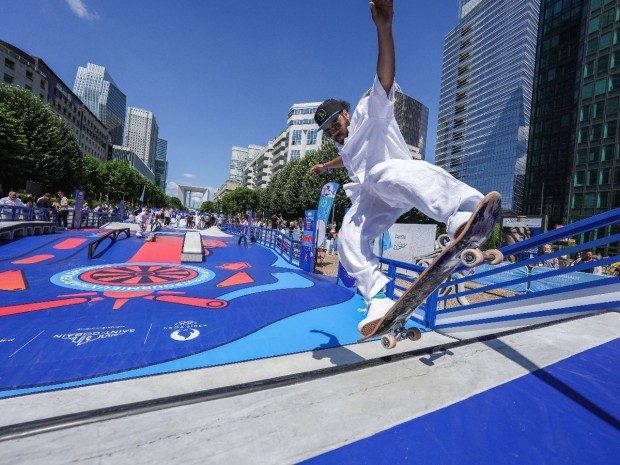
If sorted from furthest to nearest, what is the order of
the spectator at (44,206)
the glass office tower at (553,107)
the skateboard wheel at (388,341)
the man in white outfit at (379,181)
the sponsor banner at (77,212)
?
the glass office tower at (553,107) < the sponsor banner at (77,212) < the spectator at (44,206) < the skateboard wheel at (388,341) < the man in white outfit at (379,181)

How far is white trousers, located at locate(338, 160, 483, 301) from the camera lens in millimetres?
2057

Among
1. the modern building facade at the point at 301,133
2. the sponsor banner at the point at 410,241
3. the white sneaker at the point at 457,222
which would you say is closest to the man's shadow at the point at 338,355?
the white sneaker at the point at 457,222

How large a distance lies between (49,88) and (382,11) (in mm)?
78927

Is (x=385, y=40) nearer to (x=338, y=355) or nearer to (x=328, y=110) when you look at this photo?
(x=328, y=110)

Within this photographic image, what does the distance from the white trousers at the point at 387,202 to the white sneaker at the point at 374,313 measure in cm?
8

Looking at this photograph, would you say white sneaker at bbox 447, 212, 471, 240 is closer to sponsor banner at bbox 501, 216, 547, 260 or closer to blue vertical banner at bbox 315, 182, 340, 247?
blue vertical banner at bbox 315, 182, 340, 247

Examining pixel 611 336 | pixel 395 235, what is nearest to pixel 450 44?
pixel 395 235

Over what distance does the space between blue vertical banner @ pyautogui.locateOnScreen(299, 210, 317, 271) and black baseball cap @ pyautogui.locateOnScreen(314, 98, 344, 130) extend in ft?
23.6

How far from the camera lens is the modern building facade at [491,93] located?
7862 cm

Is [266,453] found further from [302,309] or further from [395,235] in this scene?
[395,235]

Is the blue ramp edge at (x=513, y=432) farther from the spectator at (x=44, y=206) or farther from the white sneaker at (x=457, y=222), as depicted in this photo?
the spectator at (x=44, y=206)

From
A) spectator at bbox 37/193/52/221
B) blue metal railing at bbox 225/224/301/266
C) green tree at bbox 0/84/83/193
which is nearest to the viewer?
blue metal railing at bbox 225/224/301/266

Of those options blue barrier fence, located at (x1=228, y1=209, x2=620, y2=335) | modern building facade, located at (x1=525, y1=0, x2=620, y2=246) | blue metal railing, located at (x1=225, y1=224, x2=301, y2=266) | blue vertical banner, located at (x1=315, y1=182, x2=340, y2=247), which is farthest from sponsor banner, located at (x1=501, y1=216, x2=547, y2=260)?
modern building facade, located at (x1=525, y1=0, x2=620, y2=246)

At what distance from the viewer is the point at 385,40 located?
6.60ft
